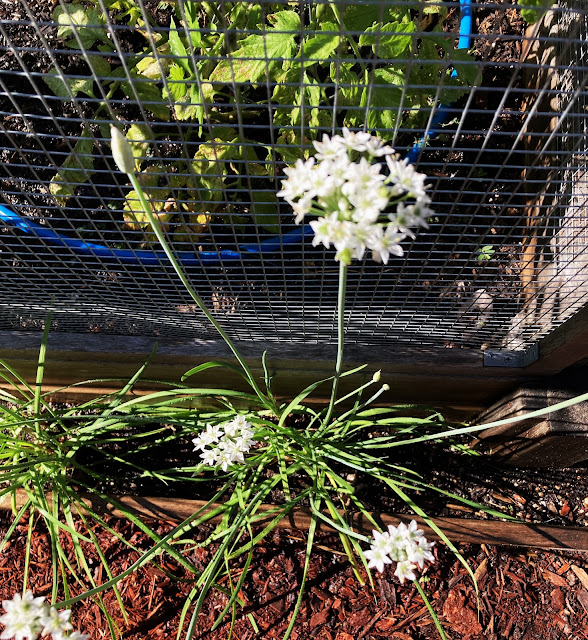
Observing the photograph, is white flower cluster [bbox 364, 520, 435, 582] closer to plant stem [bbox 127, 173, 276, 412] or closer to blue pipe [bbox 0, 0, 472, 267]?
plant stem [bbox 127, 173, 276, 412]

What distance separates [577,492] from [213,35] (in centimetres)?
172

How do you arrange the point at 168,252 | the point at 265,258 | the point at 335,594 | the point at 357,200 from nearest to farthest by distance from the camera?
the point at 357,200
the point at 168,252
the point at 265,258
the point at 335,594

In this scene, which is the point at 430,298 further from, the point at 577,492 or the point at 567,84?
the point at 577,492

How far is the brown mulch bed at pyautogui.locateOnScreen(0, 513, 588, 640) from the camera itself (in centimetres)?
155

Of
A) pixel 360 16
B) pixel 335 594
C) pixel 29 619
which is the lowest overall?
pixel 335 594

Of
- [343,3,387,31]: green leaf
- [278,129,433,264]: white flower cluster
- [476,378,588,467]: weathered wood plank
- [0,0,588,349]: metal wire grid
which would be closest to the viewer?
[278,129,433,264]: white flower cluster

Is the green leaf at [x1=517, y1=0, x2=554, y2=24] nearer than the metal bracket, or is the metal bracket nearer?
the green leaf at [x1=517, y1=0, x2=554, y2=24]

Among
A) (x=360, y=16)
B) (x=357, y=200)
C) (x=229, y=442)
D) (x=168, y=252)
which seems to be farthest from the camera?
(x=229, y=442)

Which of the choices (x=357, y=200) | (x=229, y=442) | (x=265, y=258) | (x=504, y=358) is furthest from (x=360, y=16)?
(x=504, y=358)

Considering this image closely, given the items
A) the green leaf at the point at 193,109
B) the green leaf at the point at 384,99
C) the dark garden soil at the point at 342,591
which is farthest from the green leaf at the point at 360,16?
the dark garden soil at the point at 342,591

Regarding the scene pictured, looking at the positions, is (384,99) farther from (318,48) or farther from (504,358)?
(504,358)

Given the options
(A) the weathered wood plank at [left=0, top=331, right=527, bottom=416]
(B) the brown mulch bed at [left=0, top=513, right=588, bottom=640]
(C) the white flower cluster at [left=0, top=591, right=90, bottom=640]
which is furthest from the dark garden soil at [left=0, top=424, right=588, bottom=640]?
(C) the white flower cluster at [left=0, top=591, right=90, bottom=640]

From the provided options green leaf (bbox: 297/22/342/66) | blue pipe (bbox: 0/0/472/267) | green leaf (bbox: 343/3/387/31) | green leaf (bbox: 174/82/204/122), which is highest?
green leaf (bbox: 343/3/387/31)

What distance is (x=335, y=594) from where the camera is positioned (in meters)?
1.60
